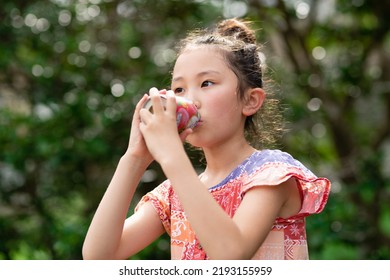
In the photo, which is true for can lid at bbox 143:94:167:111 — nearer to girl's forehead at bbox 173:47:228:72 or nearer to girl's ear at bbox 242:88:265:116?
girl's forehead at bbox 173:47:228:72

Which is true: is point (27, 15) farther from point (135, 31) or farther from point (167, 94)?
point (167, 94)

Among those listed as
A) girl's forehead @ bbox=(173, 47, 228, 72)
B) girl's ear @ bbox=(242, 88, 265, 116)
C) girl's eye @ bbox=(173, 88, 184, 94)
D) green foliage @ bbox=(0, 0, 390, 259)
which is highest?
girl's forehead @ bbox=(173, 47, 228, 72)

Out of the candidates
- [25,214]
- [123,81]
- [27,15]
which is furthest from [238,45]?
[25,214]

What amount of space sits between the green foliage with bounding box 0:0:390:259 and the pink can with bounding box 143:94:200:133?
2.35m

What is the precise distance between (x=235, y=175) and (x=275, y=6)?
3.22m

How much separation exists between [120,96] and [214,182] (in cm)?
266

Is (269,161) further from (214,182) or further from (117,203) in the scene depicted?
(117,203)

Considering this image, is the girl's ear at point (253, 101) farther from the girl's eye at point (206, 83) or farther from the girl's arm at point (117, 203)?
the girl's arm at point (117, 203)

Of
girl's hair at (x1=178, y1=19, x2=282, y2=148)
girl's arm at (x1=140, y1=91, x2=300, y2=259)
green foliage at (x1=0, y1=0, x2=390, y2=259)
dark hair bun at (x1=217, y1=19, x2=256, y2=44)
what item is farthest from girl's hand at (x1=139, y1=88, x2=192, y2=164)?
green foliage at (x1=0, y1=0, x2=390, y2=259)

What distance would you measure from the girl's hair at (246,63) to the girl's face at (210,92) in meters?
0.04

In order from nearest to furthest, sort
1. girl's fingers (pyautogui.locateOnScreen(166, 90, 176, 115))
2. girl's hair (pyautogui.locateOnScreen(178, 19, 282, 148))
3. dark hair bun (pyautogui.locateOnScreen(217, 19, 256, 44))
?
girl's fingers (pyautogui.locateOnScreen(166, 90, 176, 115))
girl's hair (pyautogui.locateOnScreen(178, 19, 282, 148))
dark hair bun (pyautogui.locateOnScreen(217, 19, 256, 44))

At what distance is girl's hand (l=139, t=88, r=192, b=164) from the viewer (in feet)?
5.36

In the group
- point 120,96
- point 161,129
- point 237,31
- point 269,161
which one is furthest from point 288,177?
point 120,96

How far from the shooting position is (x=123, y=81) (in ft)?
15.2
